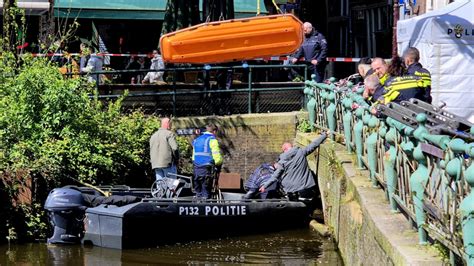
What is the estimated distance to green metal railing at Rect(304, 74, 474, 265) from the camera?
5.96m

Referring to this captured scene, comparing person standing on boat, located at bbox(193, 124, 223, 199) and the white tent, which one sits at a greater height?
the white tent

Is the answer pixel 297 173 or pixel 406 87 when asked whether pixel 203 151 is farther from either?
pixel 406 87

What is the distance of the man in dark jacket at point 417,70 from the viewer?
1141cm

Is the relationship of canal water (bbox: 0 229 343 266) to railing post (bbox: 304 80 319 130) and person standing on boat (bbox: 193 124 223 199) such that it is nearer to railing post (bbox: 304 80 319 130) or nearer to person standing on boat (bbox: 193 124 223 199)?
person standing on boat (bbox: 193 124 223 199)

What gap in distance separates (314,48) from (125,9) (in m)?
9.40

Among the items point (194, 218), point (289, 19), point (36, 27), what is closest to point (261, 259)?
point (194, 218)

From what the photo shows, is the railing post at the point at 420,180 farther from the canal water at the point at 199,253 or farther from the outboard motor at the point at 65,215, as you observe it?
the outboard motor at the point at 65,215

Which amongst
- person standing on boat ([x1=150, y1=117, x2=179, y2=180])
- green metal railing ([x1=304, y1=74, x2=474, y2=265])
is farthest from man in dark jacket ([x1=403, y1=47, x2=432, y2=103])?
person standing on boat ([x1=150, y1=117, x2=179, y2=180])

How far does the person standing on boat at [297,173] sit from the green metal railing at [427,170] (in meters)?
4.90

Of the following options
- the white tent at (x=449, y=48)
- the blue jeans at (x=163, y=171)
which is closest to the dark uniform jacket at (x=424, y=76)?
the white tent at (x=449, y=48)

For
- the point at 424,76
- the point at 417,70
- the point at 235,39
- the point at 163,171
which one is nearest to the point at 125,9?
the point at 235,39

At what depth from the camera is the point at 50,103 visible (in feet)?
55.5

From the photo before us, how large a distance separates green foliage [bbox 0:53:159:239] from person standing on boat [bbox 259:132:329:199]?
2922 millimetres

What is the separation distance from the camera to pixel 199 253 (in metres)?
14.7
